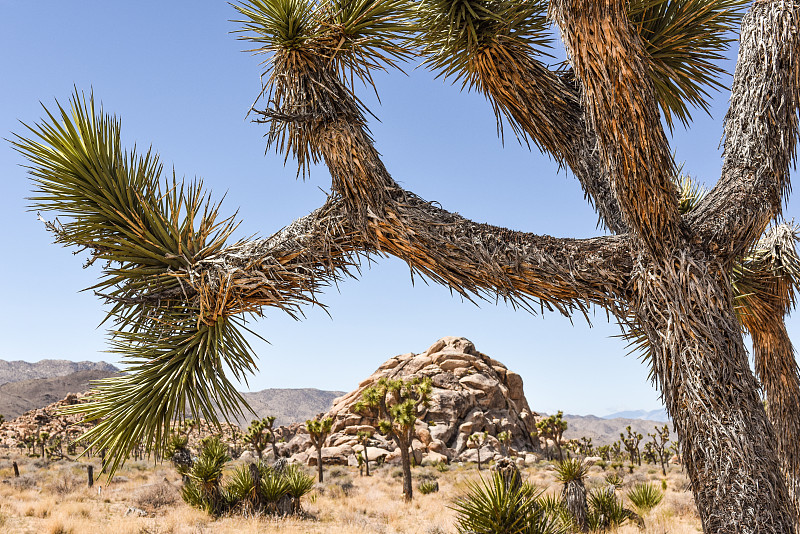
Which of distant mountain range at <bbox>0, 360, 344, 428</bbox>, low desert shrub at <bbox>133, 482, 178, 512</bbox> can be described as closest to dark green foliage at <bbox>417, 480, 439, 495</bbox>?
low desert shrub at <bbox>133, 482, 178, 512</bbox>

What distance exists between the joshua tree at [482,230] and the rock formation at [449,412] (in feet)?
102

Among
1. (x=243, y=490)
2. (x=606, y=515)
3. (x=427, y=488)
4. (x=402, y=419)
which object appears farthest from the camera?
(x=402, y=419)

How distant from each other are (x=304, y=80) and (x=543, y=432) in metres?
36.4

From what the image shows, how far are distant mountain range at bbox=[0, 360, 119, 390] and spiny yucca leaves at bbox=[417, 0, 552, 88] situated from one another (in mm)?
139198

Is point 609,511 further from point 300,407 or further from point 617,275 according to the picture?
point 300,407

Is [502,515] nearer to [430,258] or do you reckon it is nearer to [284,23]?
[430,258]

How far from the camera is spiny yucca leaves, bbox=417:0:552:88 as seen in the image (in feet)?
15.0

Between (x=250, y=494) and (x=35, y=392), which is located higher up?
(x=35, y=392)

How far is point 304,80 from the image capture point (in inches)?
169

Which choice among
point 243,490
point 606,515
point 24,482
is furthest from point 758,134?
point 24,482

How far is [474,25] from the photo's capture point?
4.72 metres

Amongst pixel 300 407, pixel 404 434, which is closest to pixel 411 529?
pixel 404 434

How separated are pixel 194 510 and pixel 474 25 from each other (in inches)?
567

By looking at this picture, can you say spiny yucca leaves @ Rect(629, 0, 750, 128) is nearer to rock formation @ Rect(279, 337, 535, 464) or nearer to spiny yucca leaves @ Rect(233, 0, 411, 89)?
spiny yucca leaves @ Rect(233, 0, 411, 89)
